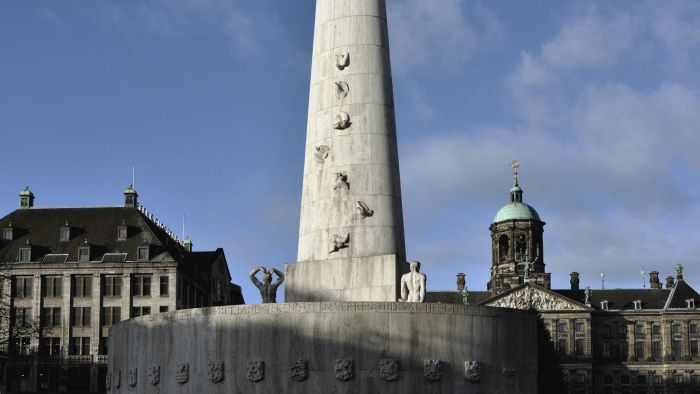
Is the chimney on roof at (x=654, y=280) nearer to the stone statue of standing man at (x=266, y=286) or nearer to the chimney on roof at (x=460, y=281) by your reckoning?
the chimney on roof at (x=460, y=281)

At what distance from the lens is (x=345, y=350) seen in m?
25.0

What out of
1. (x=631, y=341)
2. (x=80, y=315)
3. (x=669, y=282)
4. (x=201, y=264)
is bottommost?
(x=631, y=341)

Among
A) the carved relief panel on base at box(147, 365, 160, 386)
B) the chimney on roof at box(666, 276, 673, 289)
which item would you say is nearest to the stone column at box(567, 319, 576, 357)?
the chimney on roof at box(666, 276, 673, 289)

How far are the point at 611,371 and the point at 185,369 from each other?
371ft

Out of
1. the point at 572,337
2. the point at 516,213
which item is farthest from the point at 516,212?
the point at 572,337

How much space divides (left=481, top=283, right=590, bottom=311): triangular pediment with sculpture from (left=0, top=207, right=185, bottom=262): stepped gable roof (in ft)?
164

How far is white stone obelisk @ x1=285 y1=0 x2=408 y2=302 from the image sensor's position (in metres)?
28.4

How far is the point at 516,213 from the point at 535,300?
11.1 m

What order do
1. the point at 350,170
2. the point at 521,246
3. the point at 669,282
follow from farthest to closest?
the point at 669,282, the point at 521,246, the point at 350,170

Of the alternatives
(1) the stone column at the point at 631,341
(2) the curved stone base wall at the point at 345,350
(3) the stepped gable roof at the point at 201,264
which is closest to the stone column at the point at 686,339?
(1) the stone column at the point at 631,341

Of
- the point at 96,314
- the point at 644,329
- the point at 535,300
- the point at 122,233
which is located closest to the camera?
the point at 96,314

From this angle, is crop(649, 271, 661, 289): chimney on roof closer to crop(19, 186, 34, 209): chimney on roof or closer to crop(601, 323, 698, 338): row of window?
crop(601, 323, 698, 338): row of window

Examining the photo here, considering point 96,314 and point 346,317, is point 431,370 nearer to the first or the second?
point 346,317

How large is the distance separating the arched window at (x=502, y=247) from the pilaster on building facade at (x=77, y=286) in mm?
58328
